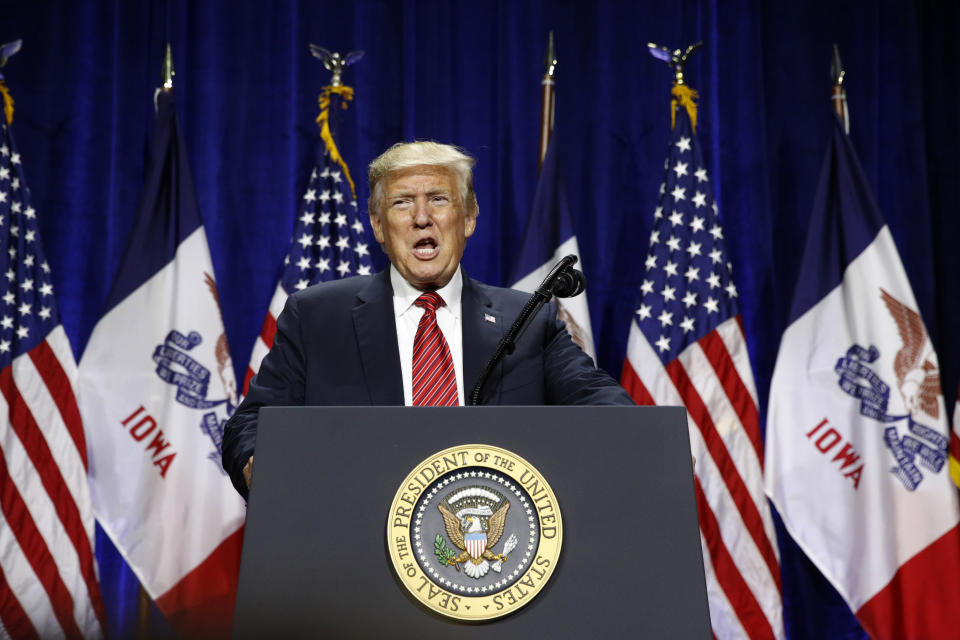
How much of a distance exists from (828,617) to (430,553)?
12.4 ft

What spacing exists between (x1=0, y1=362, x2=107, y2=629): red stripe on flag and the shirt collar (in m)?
2.29

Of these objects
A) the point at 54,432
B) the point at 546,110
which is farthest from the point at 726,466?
the point at 54,432

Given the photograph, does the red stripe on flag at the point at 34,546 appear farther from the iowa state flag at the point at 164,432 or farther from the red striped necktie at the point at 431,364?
the red striped necktie at the point at 431,364

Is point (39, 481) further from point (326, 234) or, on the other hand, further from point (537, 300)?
point (537, 300)

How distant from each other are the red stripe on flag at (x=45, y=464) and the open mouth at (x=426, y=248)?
236 centimetres

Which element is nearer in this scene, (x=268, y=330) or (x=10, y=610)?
(x=10, y=610)

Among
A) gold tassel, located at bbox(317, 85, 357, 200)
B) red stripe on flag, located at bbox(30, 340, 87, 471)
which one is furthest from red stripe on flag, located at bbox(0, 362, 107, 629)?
gold tassel, located at bbox(317, 85, 357, 200)

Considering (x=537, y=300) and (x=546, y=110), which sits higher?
(x=546, y=110)

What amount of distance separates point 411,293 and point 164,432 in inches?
84.1

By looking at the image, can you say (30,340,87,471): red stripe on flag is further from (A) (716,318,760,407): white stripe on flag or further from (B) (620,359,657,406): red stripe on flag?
(A) (716,318,760,407): white stripe on flag

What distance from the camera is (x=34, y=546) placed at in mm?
3756

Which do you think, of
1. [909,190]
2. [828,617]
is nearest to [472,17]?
[909,190]

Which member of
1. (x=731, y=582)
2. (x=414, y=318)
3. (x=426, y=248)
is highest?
(x=426, y=248)

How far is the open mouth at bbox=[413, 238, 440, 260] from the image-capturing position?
2.13m
